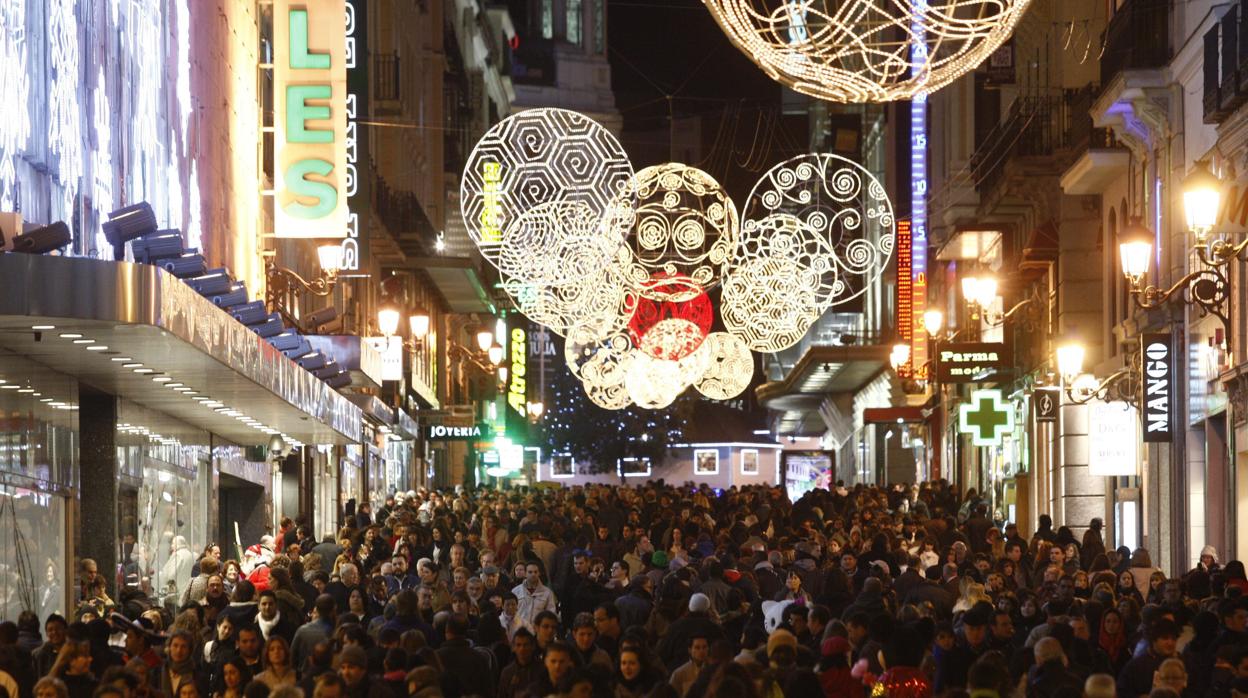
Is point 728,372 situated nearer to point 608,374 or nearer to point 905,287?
point 608,374

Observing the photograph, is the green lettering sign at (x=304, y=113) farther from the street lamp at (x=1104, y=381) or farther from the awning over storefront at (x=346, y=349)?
the street lamp at (x=1104, y=381)

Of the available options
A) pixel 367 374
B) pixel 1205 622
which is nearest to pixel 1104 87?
pixel 367 374

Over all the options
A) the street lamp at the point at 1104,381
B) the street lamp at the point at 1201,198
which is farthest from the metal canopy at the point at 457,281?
the street lamp at the point at 1201,198

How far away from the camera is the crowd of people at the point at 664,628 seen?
39.2ft

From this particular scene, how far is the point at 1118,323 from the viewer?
3472cm

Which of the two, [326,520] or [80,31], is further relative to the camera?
[326,520]

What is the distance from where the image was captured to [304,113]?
3036 centimetres

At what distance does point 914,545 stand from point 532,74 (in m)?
107

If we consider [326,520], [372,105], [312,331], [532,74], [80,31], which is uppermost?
[532,74]

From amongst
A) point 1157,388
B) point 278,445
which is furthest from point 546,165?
point 1157,388

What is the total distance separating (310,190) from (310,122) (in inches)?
35.7

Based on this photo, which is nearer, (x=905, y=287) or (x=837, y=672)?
(x=837, y=672)

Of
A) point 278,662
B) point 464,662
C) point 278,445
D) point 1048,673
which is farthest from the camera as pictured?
point 278,445

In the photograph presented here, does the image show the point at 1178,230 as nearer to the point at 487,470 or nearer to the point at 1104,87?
the point at 1104,87
